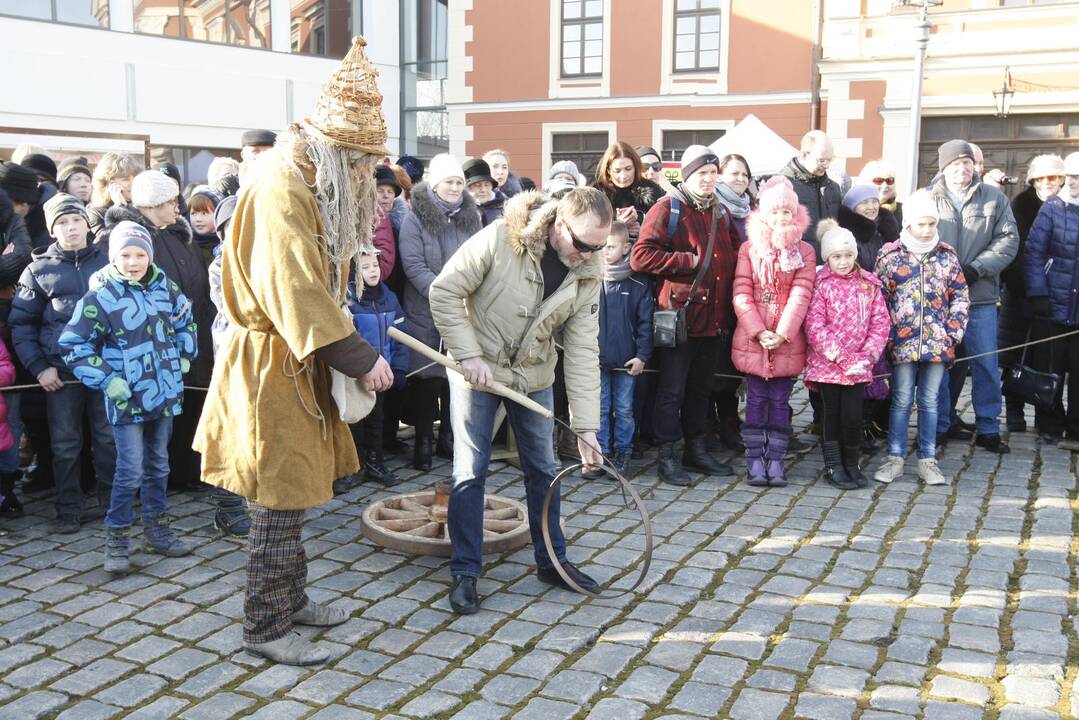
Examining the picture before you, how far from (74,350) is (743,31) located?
688 inches

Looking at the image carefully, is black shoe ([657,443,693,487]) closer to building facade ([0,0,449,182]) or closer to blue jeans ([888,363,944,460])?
blue jeans ([888,363,944,460])

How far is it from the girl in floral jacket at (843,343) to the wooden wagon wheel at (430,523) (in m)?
2.03

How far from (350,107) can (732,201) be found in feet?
12.6

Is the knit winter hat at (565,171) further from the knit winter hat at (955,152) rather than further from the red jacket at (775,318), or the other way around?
the knit winter hat at (955,152)

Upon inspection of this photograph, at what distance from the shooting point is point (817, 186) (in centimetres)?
725

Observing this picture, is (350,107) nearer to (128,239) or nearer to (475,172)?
(128,239)

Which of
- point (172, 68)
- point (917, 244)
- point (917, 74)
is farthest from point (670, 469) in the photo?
point (172, 68)

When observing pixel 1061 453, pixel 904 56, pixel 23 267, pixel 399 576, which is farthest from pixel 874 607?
pixel 904 56

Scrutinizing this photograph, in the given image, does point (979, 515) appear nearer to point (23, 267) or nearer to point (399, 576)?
point (399, 576)

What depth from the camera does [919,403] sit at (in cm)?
646

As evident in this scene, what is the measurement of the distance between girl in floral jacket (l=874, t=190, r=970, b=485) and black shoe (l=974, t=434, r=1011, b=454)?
2.83 feet

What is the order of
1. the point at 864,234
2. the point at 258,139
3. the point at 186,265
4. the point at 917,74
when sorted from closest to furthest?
the point at 186,265, the point at 864,234, the point at 258,139, the point at 917,74

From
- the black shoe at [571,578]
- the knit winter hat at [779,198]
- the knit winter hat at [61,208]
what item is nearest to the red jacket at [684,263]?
the knit winter hat at [779,198]

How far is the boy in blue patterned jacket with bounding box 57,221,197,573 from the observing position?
15.7 ft
